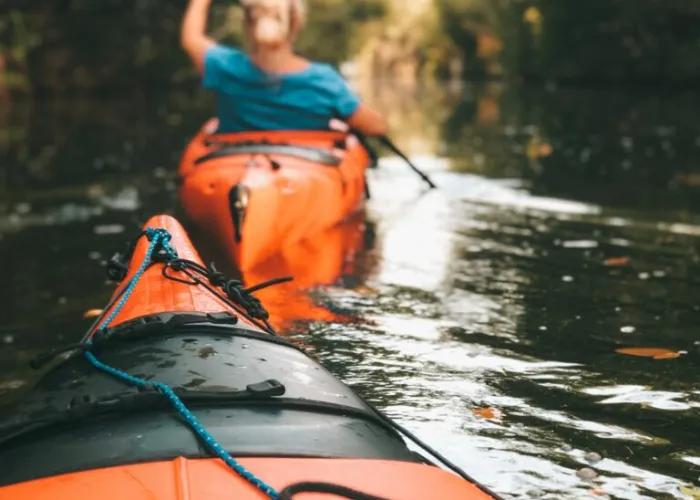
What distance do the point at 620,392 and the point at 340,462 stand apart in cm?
189

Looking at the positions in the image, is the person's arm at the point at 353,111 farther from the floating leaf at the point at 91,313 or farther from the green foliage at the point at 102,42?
the green foliage at the point at 102,42

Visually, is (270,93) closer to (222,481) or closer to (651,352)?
(651,352)

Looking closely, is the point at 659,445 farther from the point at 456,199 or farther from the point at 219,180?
the point at 456,199

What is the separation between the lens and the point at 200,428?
1.88 meters

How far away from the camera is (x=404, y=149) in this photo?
12266 mm

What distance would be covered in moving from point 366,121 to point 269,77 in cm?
87

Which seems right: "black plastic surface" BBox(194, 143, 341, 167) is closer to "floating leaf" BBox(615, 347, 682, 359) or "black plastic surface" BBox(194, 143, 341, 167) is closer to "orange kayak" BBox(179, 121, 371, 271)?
"orange kayak" BBox(179, 121, 371, 271)

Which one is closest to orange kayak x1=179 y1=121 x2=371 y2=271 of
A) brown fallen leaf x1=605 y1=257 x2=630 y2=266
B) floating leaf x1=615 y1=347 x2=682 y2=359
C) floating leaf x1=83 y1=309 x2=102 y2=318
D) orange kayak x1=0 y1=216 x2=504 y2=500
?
floating leaf x1=83 y1=309 x2=102 y2=318

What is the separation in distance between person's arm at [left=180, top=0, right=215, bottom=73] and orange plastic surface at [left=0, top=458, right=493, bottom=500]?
4.95 metres

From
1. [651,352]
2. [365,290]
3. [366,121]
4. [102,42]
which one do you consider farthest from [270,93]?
[102,42]

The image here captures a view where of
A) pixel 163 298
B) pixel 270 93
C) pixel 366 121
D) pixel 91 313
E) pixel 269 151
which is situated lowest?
pixel 91 313

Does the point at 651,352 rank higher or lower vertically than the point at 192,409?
lower

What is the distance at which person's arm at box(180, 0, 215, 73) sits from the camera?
652 cm

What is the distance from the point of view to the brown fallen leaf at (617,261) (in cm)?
568
